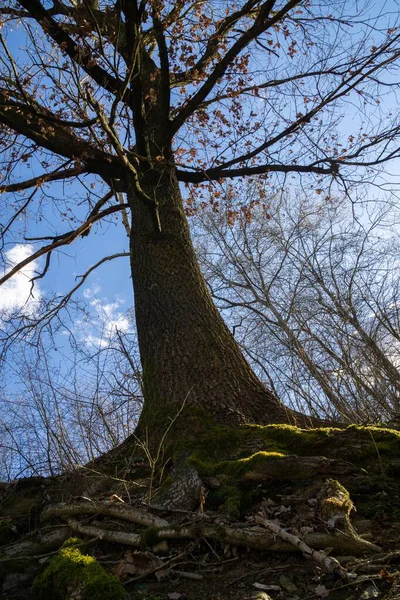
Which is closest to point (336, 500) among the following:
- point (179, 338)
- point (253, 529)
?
point (253, 529)

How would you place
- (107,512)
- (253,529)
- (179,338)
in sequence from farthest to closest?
(179,338) → (107,512) → (253,529)

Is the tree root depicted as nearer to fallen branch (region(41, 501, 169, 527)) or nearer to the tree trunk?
fallen branch (region(41, 501, 169, 527))

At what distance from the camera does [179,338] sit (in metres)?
4.43

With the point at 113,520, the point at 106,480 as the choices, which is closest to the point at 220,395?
the point at 106,480

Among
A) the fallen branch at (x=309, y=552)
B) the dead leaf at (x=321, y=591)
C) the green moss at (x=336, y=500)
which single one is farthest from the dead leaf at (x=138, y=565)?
the green moss at (x=336, y=500)

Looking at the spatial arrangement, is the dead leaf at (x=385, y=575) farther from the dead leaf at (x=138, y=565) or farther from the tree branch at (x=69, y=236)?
the tree branch at (x=69, y=236)

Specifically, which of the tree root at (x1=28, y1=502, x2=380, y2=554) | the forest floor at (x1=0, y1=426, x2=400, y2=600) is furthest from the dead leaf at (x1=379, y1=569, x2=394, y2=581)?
the tree root at (x1=28, y1=502, x2=380, y2=554)

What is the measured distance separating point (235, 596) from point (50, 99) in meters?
5.26

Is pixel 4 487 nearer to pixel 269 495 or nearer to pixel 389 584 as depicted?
pixel 269 495

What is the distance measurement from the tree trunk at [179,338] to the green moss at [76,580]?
58.6 inches

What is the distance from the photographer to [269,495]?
291 centimetres

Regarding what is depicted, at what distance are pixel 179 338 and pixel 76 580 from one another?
239cm

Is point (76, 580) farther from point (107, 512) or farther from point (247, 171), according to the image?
point (247, 171)

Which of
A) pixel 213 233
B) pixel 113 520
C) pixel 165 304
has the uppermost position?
pixel 213 233
